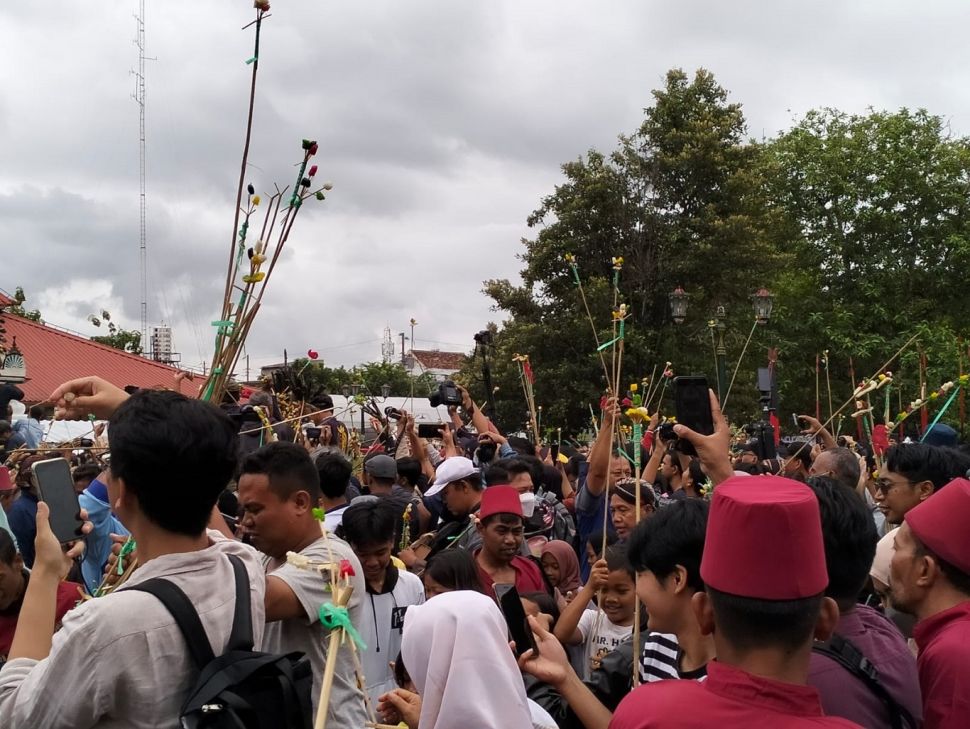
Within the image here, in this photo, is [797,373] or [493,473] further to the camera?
[797,373]

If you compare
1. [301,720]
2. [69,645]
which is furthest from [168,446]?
[301,720]

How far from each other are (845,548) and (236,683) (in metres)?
1.61

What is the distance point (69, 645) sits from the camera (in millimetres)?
2018

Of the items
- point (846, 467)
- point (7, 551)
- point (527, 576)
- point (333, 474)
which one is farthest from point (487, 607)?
point (846, 467)

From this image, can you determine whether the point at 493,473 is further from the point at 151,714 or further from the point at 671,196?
the point at 671,196

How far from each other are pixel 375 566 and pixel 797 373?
2516 cm

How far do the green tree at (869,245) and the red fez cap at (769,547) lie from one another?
1052 inches

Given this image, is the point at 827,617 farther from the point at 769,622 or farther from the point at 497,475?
the point at 497,475

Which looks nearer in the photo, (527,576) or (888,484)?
(888,484)

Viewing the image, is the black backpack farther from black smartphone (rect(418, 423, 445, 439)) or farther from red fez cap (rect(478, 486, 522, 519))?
black smartphone (rect(418, 423, 445, 439))

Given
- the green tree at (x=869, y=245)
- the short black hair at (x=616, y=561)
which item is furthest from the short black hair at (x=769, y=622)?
the green tree at (x=869, y=245)

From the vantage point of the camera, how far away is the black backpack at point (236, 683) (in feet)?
6.53

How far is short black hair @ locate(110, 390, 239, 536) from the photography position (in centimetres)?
222

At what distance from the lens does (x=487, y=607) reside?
9.25 ft
